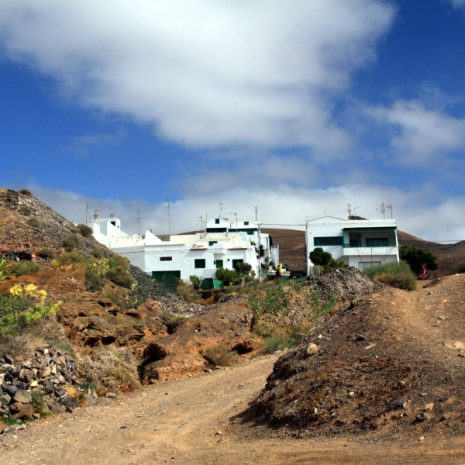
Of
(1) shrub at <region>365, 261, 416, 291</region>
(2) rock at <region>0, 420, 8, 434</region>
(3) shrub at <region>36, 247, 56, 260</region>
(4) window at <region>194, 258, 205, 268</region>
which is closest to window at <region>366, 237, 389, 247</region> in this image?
(4) window at <region>194, 258, 205, 268</region>

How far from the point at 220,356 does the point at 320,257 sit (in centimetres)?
Answer: 3328

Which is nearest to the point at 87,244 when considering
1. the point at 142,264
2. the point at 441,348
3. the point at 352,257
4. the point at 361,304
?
the point at 142,264

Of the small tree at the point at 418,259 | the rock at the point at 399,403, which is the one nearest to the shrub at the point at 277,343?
the rock at the point at 399,403

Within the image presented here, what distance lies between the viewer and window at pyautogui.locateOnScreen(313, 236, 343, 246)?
53.2m

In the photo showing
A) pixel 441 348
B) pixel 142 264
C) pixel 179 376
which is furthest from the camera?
pixel 142 264

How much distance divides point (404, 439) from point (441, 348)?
2.24 metres

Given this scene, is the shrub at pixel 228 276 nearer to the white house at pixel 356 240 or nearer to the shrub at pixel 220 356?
the white house at pixel 356 240

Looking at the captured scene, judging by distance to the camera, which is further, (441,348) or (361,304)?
(361,304)

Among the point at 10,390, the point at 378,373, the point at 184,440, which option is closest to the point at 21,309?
the point at 10,390

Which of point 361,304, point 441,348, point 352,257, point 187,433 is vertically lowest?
point 187,433

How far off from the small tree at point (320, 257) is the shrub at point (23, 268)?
26670 mm

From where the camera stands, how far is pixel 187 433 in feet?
32.9

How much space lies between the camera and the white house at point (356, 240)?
51.0 m

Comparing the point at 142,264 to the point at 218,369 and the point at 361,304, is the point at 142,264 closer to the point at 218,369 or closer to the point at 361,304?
the point at 218,369
